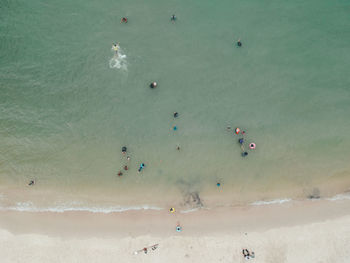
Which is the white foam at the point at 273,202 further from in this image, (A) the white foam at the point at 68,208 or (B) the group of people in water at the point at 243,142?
(A) the white foam at the point at 68,208

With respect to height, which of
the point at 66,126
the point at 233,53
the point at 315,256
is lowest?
the point at 315,256

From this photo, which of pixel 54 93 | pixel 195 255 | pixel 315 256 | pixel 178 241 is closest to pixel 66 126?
pixel 54 93

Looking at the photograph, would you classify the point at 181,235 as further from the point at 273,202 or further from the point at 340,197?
the point at 340,197

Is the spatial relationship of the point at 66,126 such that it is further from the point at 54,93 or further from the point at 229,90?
the point at 229,90

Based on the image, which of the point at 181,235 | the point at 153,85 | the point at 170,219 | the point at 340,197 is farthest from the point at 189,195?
the point at 340,197

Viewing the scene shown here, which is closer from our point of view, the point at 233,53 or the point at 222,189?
the point at 222,189

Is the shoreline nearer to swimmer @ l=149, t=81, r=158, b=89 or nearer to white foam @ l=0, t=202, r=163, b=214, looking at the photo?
white foam @ l=0, t=202, r=163, b=214

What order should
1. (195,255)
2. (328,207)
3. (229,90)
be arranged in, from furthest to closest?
(229,90) < (328,207) < (195,255)
